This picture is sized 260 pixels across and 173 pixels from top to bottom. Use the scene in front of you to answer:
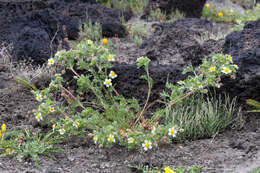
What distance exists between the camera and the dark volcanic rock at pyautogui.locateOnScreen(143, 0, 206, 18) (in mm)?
8820

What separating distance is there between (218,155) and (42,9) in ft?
14.7

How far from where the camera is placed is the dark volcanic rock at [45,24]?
543 centimetres

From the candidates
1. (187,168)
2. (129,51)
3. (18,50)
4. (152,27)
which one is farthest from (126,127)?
(152,27)

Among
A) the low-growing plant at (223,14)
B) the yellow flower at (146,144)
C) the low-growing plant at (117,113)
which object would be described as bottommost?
the yellow flower at (146,144)

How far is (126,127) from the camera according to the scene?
3.54 meters

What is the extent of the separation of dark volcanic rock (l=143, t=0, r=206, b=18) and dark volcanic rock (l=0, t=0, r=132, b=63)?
105 centimetres

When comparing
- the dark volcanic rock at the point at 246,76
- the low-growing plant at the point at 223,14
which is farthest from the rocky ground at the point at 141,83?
the low-growing plant at the point at 223,14

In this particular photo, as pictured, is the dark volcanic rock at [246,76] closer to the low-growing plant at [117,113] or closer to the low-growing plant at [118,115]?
the low-growing plant at [118,115]

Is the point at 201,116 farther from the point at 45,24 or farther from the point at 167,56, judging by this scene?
the point at 45,24

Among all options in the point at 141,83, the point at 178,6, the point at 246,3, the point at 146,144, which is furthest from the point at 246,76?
the point at 246,3

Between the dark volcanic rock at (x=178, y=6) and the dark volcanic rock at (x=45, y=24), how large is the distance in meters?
1.05

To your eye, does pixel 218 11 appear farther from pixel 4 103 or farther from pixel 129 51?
pixel 4 103

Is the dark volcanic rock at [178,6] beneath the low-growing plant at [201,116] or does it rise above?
above

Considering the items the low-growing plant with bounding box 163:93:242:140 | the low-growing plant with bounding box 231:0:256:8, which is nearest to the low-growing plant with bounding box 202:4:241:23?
the low-growing plant with bounding box 231:0:256:8
